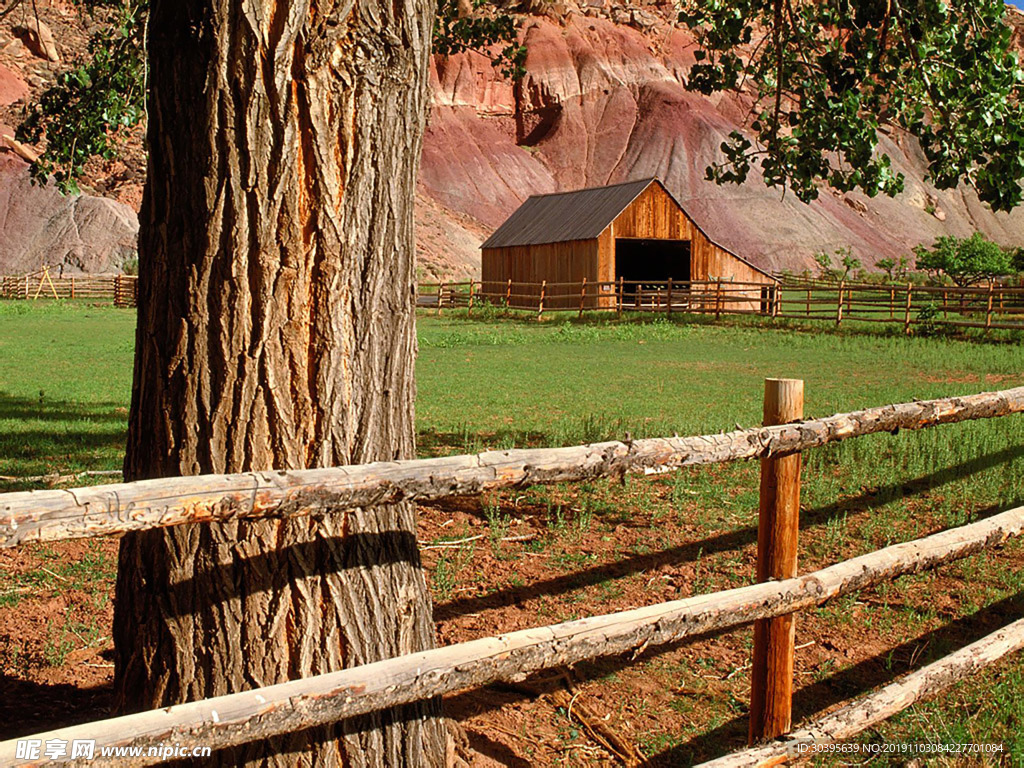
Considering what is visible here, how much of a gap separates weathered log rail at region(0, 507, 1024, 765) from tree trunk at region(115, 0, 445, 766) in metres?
0.45

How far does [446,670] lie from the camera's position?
275 cm

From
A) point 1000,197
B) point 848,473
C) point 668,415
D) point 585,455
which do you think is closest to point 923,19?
point 1000,197

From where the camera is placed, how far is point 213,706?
2396mm

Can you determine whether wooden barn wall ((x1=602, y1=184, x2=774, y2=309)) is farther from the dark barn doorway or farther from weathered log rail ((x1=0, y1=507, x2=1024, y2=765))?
weathered log rail ((x1=0, y1=507, x2=1024, y2=765))

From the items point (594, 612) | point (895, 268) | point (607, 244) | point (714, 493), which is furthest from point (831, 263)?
point (594, 612)

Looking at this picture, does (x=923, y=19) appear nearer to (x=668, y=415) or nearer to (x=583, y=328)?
(x=668, y=415)

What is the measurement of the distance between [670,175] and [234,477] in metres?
88.4

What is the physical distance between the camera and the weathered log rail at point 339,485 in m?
2.23

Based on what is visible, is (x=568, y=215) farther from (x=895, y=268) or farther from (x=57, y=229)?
(x=895, y=268)

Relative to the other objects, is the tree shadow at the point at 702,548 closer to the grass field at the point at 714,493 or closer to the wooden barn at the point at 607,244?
the grass field at the point at 714,493

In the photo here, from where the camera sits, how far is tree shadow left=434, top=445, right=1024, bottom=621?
16.9 ft

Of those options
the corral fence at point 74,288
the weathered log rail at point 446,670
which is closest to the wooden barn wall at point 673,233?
the corral fence at point 74,288

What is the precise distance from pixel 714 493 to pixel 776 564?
3.72 metres

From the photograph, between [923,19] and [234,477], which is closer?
[234,477]
